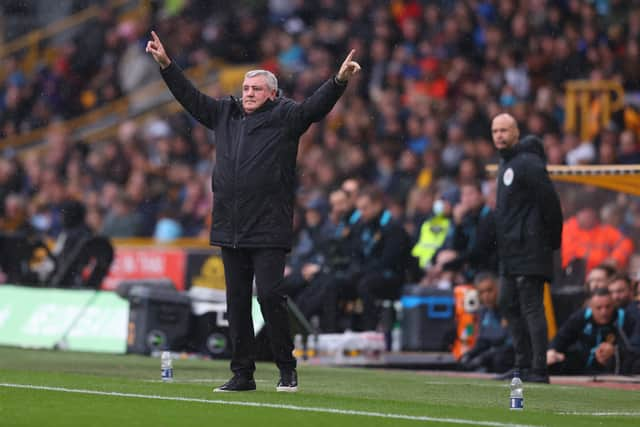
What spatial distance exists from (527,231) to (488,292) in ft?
9.60

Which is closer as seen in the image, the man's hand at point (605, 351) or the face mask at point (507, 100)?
the man's hand at point (605, 351)

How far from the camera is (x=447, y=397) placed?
454 inches

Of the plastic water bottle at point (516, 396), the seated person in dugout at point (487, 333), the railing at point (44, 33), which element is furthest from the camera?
the railing at point (44, 33)

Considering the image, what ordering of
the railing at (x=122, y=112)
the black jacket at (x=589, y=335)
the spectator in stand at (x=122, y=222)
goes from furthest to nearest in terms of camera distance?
the railing at (x=122, y=112) → the spectator in stand at (x=122, y=222) → the black jacket at (x=589, y=335)

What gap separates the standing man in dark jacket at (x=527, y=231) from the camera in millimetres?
13773

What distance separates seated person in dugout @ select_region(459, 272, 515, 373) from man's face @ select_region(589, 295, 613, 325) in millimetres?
1201

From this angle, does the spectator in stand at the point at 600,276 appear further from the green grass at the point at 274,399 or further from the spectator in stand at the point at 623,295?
the green grass at the point at 274,399

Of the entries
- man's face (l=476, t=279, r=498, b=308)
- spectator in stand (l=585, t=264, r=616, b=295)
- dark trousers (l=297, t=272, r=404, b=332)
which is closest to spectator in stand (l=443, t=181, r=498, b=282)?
dark trousers (l=297, t=272, r=404, b=332)

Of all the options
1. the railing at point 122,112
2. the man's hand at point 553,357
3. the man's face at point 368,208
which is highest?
the railing at point 122,112

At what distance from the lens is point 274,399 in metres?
10.5

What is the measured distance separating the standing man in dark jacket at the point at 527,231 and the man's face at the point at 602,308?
4.43ft

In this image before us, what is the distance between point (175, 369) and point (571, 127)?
8647mm

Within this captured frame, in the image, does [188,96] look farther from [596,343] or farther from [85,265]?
A: [85,265]

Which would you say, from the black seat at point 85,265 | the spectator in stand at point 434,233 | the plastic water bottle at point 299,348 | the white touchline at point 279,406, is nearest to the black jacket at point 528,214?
the plastic water bottle at point 299,348
